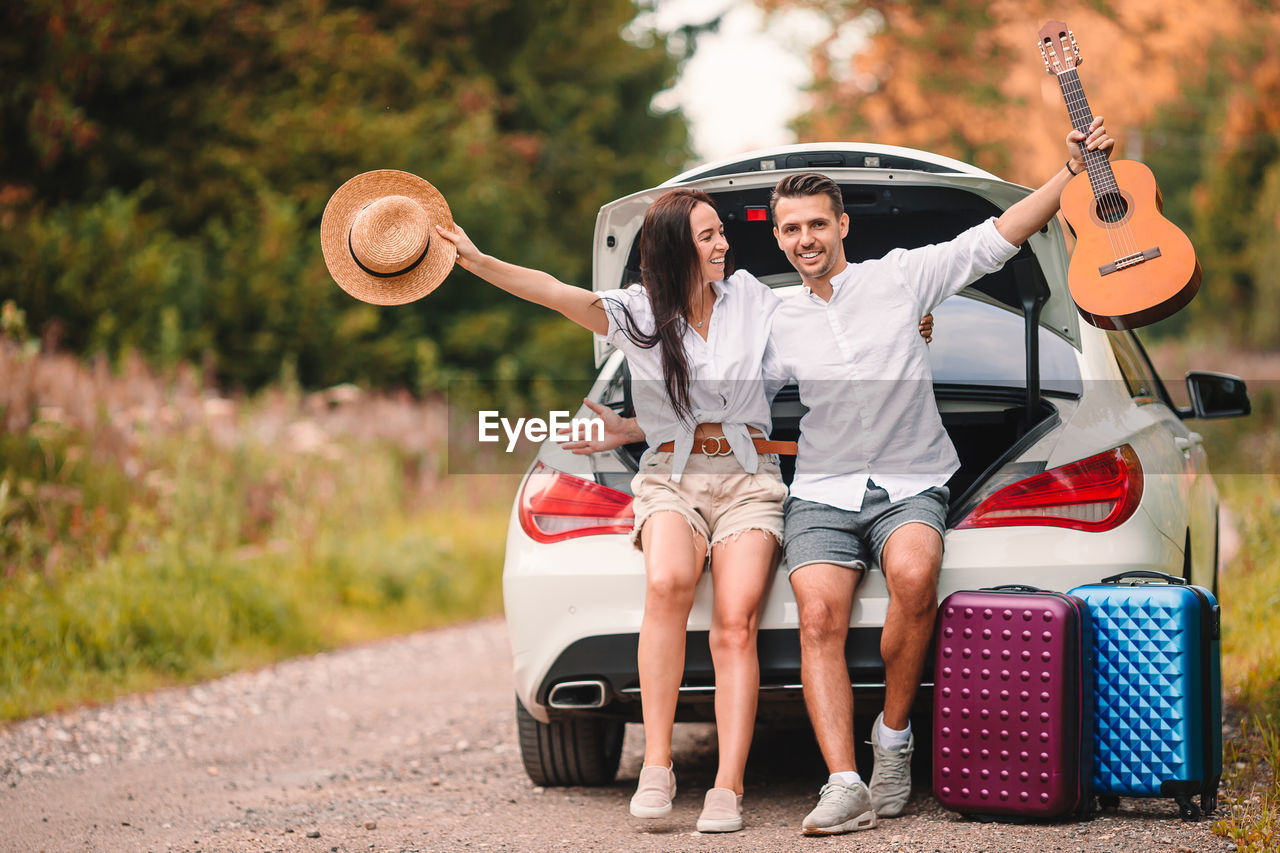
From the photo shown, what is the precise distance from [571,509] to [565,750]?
0.90 metres

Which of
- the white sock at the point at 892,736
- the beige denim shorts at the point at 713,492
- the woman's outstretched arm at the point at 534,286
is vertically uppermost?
the woman's outstretched arm at the point at 534,286

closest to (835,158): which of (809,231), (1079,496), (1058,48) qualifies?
(809,231)

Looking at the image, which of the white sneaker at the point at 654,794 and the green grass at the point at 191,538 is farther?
the green grass at the point at 191,538

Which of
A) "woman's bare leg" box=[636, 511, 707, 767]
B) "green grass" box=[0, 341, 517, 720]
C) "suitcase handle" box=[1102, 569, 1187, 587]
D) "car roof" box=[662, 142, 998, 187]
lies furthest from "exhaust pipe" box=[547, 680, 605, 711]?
"green grass" box=[0, 341, 517, 720]

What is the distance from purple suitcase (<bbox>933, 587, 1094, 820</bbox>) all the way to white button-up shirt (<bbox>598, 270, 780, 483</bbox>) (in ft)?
2.63

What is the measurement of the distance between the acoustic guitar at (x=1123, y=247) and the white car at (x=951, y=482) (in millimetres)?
211

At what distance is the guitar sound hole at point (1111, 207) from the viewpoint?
3.59 meters

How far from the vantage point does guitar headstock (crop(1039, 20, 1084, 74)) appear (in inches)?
148

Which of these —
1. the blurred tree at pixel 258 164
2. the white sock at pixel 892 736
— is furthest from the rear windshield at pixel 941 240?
the blurred tree at pixel 258 164

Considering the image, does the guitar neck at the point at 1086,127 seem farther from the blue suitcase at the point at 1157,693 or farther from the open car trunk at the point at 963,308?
the blue suitcase at the point at 1157,693

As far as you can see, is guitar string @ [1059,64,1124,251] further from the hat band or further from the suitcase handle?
the hat band

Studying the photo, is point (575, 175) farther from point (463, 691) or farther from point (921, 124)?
point (463, 691)

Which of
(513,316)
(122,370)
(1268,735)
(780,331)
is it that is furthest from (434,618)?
(513,316)

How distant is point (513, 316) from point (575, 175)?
4125 millimetres
